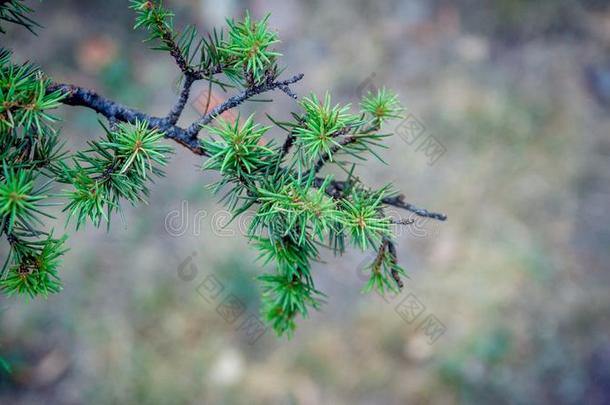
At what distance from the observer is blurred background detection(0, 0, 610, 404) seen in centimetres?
233

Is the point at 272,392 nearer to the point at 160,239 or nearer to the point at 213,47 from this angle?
the point at 160,239

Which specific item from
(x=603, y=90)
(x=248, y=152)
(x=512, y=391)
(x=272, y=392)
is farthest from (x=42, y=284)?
(x=603, y=90)

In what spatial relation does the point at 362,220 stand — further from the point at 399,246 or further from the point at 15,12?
the point at 399,246

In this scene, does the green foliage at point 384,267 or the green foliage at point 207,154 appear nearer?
the green foliage at point 207,154

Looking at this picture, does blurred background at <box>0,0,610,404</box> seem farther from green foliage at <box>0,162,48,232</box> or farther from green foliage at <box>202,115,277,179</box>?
green foliage at <box>0,162,48,232</box>

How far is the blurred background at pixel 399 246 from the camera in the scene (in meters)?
2.33

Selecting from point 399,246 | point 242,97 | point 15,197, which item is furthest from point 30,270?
point 399,246

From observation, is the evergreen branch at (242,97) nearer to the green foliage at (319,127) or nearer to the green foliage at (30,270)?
the green foliage at (319,127)

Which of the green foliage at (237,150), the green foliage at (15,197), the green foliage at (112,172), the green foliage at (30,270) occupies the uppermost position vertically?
the green foliage at (237,150)

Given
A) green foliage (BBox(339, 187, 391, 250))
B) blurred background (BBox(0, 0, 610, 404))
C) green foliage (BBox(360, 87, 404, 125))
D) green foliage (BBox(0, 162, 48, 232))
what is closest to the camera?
green foliage (BBox(0, 162, 48, 232))

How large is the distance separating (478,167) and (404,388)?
131 cm

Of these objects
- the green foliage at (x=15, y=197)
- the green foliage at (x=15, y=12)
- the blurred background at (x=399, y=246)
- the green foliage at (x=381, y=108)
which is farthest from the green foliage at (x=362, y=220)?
the blurred background at (x=399, y=246)

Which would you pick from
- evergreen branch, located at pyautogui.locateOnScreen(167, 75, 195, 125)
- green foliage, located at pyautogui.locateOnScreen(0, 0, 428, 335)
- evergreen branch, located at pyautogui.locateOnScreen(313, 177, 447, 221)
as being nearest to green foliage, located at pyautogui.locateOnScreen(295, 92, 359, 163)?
green foliage, located at pyautogui.locateOnScreen(0, 0, 428, 335)

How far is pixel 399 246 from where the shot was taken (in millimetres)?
2693
